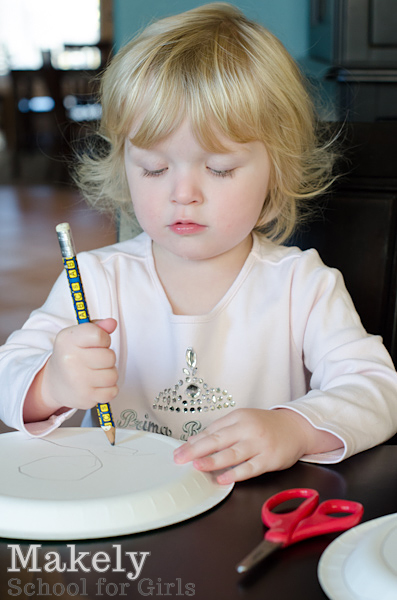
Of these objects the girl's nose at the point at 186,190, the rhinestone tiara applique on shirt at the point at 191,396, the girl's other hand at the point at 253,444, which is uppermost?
the girl's nose at the point at 186,190

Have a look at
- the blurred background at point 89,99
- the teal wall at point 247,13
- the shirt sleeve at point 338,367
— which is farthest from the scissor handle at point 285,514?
the teal wall at point 247,13

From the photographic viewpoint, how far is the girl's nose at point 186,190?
904 millimetres

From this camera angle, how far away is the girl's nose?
904 mm

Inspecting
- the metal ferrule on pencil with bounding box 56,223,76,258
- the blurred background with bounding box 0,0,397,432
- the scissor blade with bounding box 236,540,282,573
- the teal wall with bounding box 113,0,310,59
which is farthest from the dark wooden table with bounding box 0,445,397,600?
the teal wall with bounding box 113,0,310,59

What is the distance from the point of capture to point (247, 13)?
149 cm

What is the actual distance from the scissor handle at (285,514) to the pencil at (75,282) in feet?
0.59

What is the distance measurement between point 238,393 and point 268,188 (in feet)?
1.02

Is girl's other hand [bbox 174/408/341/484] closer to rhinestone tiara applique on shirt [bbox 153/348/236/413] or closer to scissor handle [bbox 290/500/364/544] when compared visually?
scissor handle [bbox 290/500/364/544]

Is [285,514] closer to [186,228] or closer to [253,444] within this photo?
[253,444]

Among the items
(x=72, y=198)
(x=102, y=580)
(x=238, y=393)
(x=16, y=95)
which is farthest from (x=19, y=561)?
(x=16, y=95)

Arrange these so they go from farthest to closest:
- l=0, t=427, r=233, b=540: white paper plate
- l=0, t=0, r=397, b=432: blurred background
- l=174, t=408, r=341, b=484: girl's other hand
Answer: l=0, t=0, r=397, b=432: blurred background
l=174, t=408, r=341, b=484: girl's other hand
l=0, t=427, r=233, b=540: white paper plate

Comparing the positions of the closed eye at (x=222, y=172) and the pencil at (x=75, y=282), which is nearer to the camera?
the pencil at (x=75, y=282)

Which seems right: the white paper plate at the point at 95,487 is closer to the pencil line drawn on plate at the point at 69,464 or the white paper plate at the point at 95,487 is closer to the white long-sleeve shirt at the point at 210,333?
the pencil line drawn on plate at the point at 69,464

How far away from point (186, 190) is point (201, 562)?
1.68 ft
